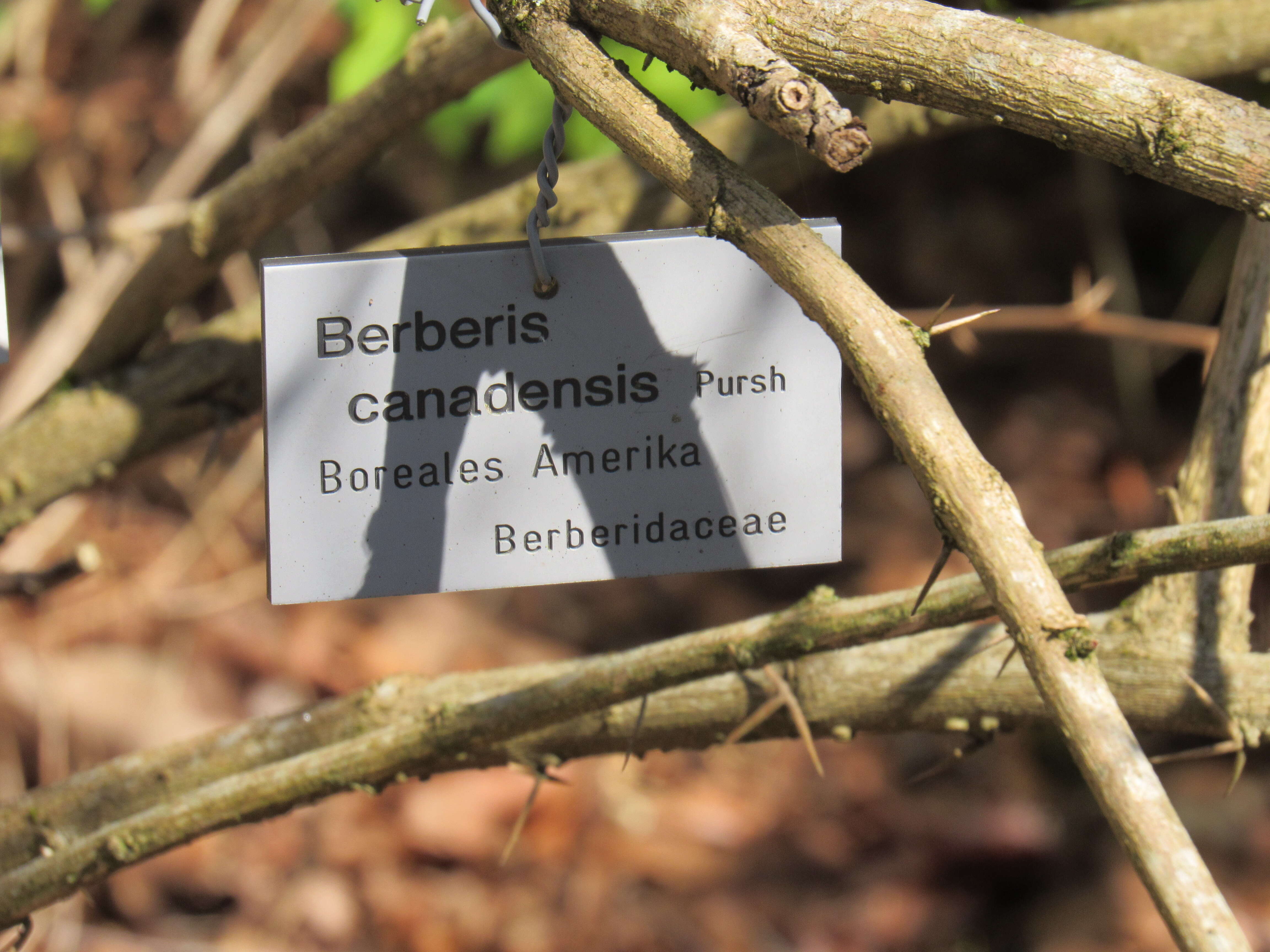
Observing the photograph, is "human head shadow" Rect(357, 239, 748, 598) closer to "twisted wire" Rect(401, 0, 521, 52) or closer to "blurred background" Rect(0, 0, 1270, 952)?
"twisted wire" Rect(401, 0, 521, 52)

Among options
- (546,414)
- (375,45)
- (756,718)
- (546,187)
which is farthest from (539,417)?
(375,45)

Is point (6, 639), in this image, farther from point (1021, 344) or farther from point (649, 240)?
point (1021, 344)

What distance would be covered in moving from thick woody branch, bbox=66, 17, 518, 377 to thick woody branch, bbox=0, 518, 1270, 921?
0.65 meters

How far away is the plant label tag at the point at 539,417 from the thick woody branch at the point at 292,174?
1.69 feet

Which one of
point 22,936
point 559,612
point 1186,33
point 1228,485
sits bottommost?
point 559,612

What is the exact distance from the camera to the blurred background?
2.65 meters

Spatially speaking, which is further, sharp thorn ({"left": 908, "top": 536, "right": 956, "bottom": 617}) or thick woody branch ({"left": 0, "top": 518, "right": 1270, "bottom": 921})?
thick woody branch ({"left": 0, "top": 518, "right": 1270, "bottom": 921})

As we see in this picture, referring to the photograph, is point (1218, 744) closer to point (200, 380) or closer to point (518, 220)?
point (518, 220)

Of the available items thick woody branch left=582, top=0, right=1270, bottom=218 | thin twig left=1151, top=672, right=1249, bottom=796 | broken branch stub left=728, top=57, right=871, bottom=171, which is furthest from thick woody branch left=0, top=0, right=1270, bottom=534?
broken branch stub left=728, top=57, right=871, bottom=171

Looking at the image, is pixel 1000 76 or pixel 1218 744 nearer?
pixel 1000 76

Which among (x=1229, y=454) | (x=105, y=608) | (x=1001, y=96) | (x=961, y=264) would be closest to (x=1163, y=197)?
(x=961, y=264)

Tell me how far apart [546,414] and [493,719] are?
0.32 m

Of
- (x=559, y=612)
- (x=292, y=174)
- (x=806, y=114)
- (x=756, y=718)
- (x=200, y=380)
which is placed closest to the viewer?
(x=806, y=114)

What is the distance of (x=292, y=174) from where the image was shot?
1.38 m
